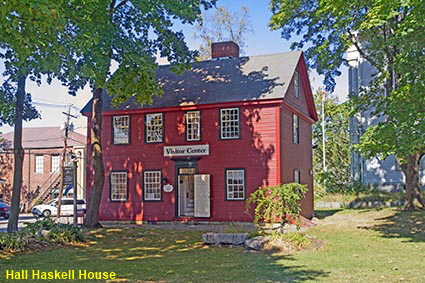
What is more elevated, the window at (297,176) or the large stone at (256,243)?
the window at (297,176)

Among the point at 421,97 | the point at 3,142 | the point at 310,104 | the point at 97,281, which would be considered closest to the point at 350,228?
the point at 421,97

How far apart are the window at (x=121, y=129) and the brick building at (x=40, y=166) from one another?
19311 mm

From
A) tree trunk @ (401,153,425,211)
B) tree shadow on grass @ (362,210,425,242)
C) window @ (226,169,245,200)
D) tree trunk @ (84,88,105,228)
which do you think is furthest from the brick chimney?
tree shadow on grass @ (362,210,425,242)

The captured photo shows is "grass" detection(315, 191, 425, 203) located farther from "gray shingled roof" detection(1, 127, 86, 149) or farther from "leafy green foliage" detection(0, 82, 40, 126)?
"gray shingled roof" detection(1, 127, 86, 149)

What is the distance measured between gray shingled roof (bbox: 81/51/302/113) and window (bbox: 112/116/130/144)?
0.59m

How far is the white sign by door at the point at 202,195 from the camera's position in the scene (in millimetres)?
21750

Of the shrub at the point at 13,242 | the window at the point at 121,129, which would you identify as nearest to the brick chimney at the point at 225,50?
the window at the point at 121,129

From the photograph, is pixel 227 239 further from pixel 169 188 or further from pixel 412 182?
pixel 412 182

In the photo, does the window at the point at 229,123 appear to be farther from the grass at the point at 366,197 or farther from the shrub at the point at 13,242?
the grass at the point at 366,197

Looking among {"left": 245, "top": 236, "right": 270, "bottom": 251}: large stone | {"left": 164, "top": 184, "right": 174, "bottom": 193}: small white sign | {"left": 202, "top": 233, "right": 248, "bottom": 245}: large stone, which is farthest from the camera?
{"left": 164, "top": 184, "right": 174, "bottom": 193}: small white sign

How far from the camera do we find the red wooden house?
21000mm

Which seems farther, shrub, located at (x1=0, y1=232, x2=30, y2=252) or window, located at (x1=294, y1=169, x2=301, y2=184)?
window, located at (x1=294, y1=169, x2=301, y2=184)

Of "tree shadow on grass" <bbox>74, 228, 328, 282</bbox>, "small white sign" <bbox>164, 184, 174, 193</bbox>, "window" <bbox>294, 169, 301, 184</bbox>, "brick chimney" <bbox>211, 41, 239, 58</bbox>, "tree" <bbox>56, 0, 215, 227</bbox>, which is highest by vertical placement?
"brick chimney" <bbox>211, 41, 239, 58</bbox>

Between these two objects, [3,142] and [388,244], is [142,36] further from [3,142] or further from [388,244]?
[3,142]
